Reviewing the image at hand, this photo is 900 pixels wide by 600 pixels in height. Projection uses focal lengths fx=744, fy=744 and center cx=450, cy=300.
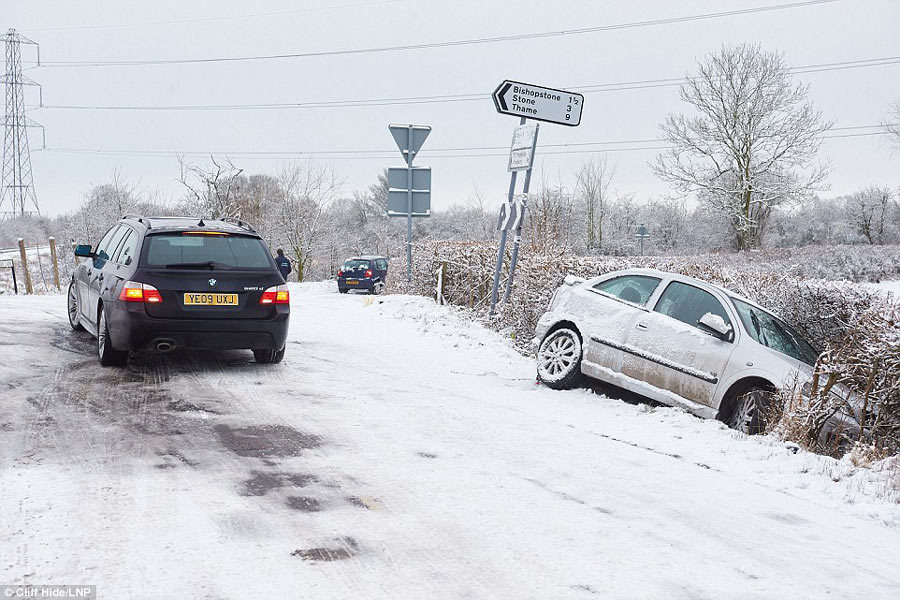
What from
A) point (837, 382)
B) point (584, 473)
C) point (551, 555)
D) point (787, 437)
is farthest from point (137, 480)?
point (837, 382)

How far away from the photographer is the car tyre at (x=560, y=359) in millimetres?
8367

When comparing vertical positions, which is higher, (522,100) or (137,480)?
(522,100)

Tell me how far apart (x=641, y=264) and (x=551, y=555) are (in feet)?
32.8

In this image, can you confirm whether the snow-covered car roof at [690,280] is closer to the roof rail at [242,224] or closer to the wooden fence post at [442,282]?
the roof rail at [242,224]

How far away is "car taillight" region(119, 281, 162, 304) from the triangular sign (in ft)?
29.1

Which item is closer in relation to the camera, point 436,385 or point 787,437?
point 787,437

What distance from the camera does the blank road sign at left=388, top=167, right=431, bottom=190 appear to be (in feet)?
52.1

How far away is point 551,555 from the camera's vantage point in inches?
143

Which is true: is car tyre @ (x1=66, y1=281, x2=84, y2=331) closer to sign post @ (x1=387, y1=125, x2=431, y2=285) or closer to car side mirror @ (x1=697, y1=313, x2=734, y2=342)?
sign post @ (x1=387, y1=125, x2=431, y2=285)

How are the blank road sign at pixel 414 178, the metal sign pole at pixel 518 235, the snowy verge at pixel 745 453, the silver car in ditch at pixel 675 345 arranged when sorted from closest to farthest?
the snowy verge at pixel 745 453 → the silver car in ditch at pixel 675 345 → the metal sign pole at pixel 518 235 → the blank road sign at pixel 414 178

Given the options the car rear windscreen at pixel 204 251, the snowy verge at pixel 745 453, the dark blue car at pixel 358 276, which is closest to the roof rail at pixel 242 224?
the car rear windscreen at pixel 204 251

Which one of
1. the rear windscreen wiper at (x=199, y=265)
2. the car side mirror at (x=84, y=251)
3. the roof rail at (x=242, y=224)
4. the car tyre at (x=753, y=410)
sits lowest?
the car tyre at (x=753, y=410)

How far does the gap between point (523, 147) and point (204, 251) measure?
5.70 metres

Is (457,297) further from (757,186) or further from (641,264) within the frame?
(757,186)
